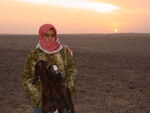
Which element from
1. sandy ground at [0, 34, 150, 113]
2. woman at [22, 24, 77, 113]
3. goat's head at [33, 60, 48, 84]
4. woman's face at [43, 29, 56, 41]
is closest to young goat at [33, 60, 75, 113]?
goat's head at [33, 60, 48, 84]

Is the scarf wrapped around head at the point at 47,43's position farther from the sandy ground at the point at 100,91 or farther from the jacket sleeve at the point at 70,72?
the sandy ground at the point at 100,91

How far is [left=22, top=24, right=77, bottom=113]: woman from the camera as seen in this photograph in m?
5.91

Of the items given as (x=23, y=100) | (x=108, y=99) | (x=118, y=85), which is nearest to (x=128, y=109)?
(x=108, y=99)

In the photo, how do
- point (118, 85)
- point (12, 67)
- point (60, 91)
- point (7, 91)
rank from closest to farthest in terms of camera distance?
point (60, 91), point (7, 91), point (118, 85), point (12, 67)

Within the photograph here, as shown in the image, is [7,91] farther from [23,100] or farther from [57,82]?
[57,82]

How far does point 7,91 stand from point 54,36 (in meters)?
11.3

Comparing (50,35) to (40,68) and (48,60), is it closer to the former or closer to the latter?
(48,60)

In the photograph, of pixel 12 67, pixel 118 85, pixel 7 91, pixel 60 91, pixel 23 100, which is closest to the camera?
pixel 60 91

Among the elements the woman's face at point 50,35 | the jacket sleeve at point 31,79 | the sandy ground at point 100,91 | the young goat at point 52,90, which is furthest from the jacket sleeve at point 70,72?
the sandy ground at point 100,91

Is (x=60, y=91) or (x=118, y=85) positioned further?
(x=118, y=85)

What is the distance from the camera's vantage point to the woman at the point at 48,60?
591 centimetres

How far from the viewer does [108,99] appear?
1548 cm

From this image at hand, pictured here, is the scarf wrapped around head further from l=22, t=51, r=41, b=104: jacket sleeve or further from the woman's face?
l=22, t=51, r=41, b=104: jacket sleeve

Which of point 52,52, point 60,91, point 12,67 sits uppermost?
point 52,52
